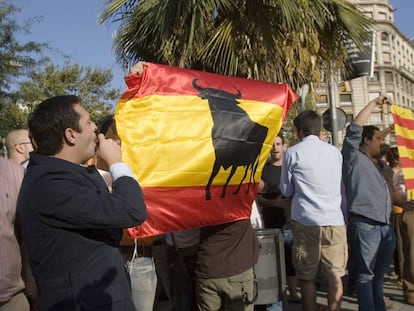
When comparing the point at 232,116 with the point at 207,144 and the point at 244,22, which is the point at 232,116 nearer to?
the point at 207,144

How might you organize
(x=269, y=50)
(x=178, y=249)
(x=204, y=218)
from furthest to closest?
(x=269, y=50) < (x=178, y=249) < (x=204, y=218)

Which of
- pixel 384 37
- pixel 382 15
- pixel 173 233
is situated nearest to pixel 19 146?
pixel 173 233

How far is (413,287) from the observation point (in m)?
5.40

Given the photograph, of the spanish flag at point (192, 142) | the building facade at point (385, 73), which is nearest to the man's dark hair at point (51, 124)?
the spanish flag at point (192, 142)

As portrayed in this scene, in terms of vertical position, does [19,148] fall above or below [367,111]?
below

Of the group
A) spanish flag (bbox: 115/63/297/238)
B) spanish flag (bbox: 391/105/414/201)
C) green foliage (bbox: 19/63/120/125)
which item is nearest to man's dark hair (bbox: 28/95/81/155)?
spanish flag (bbox: 115/63/297/238)

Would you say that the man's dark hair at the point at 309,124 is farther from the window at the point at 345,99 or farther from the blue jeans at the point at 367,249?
the window at the point at 345,99

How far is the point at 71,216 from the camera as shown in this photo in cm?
198

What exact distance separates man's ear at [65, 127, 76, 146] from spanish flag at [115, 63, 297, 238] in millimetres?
726

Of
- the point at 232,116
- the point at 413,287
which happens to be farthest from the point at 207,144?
the point at 413,287

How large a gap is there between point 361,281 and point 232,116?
2.00 meters

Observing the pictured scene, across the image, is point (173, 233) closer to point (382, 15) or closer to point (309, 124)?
point (309, 124)

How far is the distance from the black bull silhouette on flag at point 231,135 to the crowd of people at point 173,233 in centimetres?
38

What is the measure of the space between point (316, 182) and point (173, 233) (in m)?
1.24
